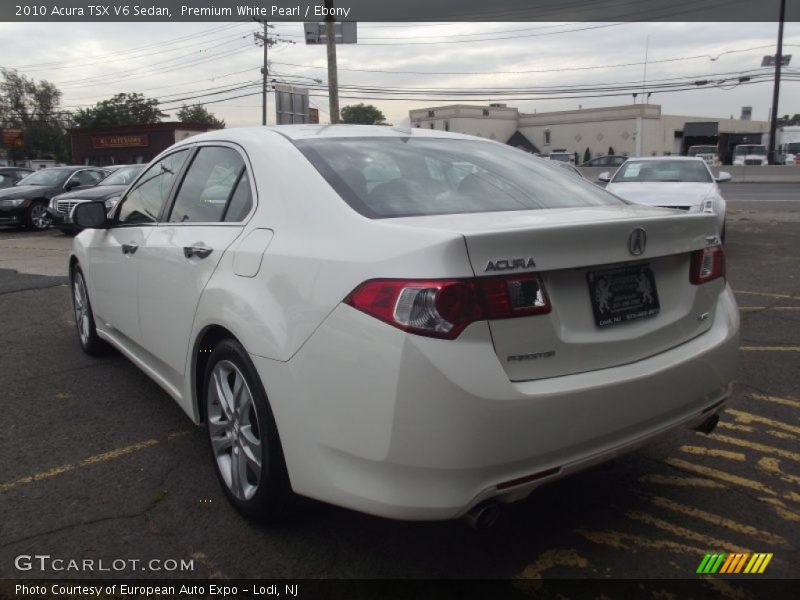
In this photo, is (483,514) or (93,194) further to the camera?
(93,194)

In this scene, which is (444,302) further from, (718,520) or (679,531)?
(718,520)

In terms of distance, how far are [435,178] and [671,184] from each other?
8722 mm

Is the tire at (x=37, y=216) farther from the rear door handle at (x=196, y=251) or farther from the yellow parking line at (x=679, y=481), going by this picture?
the yellow parking line at (x=679, y=481)

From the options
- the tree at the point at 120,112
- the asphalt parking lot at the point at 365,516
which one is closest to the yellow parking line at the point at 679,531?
the asphalt parking lot at the point at 365,516

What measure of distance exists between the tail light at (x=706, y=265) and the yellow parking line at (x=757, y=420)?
1.39 meters

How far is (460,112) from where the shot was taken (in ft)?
245

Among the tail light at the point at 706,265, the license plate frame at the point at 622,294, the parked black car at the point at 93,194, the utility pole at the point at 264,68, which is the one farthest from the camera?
the utility pole at the point at 264,68

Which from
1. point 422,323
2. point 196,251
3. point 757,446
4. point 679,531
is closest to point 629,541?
point 679,531

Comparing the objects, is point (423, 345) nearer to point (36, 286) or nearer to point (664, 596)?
point (664, 596)

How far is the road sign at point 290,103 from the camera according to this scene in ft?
54.6

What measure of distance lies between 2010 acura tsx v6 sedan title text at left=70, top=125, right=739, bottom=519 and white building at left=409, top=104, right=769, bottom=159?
6813cm

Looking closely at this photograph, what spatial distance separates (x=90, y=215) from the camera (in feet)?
14.0

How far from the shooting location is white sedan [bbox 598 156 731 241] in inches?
375
